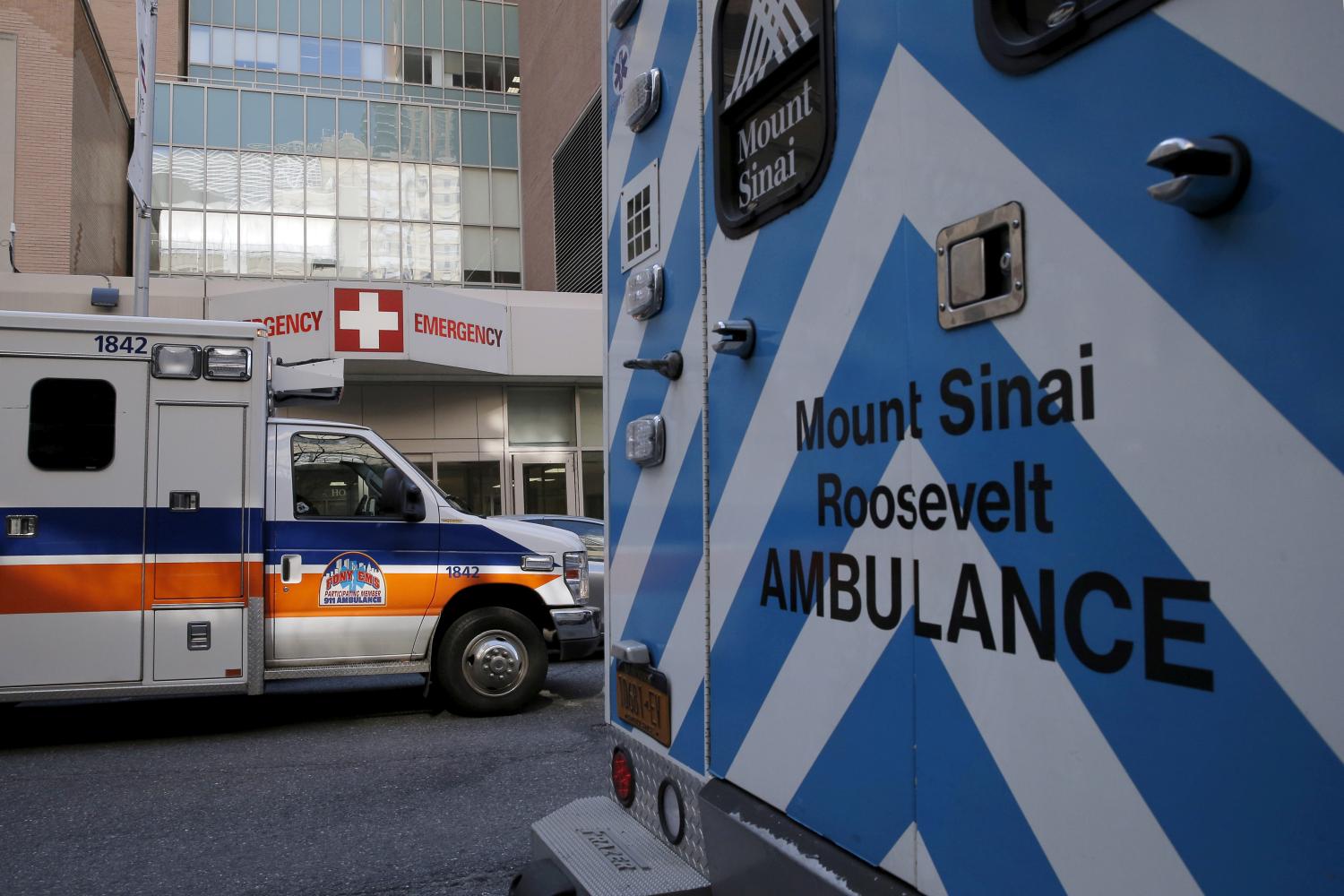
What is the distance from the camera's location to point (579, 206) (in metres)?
27.1

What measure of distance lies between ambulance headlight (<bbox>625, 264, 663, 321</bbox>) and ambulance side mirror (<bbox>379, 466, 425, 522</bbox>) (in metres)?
5.17

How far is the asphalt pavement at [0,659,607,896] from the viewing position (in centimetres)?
481

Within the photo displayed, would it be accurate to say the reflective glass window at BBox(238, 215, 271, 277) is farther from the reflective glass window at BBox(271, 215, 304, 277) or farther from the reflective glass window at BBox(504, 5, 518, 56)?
the reflective glass window at BBox(504, 5, 518, 56)

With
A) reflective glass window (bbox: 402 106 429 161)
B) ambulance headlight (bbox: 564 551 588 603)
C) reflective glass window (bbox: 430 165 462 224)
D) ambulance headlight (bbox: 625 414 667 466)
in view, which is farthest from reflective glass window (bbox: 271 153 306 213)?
ambulance headlight (bbox: 625 414 667 466)

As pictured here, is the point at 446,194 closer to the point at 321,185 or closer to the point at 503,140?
the point at 503,140

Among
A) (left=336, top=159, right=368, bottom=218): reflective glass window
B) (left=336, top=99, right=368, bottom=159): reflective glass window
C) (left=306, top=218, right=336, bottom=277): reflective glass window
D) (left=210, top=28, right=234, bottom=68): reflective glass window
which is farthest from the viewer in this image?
(left=210, top=28, right=234, bottom=68): reflective glass window

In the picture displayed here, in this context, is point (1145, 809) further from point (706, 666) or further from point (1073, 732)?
point (706, 666)

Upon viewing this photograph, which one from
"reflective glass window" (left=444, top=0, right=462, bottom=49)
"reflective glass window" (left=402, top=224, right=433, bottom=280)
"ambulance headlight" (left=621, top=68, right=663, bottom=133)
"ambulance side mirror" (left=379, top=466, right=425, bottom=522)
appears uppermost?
"reflective glass window" (left=444, top=0, right=462, bottom=49)

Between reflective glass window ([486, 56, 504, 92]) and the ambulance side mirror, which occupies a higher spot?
reflective glass window ([486, 56, 504, 92])

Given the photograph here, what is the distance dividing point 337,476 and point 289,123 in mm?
24787

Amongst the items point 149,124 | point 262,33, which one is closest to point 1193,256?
point 149,124

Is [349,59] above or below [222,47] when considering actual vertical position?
below

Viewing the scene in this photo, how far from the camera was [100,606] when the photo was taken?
7.05 m

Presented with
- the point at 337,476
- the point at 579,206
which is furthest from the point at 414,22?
the point at 337,476
